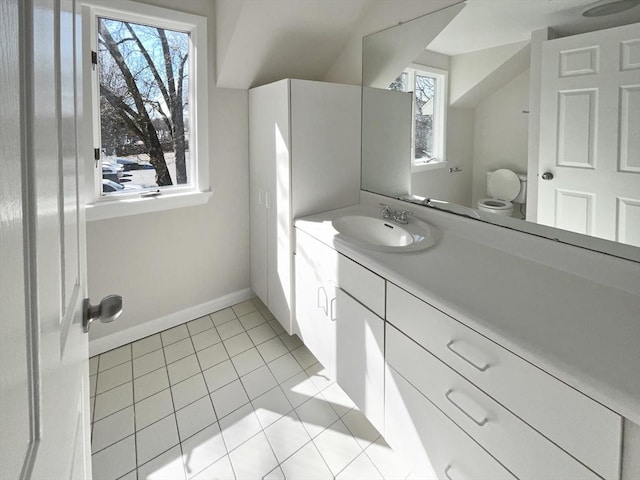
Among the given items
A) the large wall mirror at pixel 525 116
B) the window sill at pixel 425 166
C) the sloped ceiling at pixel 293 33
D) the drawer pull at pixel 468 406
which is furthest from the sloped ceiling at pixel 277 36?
the drawer pull at pixel 468 406

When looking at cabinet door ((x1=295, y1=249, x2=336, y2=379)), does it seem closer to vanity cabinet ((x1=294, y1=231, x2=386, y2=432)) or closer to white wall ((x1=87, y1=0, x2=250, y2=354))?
vanity cabinet ((x1=294, y1=231, x2=386, y2=432))

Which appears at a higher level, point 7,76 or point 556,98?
point 556,98

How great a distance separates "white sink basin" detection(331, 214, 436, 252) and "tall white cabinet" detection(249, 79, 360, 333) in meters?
0.29

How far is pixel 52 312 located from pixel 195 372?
1786 millimetres

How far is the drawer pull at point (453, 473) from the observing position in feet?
3.52

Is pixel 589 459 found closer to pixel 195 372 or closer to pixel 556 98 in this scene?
pixel 556 98

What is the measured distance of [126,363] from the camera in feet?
6.92

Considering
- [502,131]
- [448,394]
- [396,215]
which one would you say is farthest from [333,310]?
[502,131]

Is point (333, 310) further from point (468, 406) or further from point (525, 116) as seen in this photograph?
point (525, 116)

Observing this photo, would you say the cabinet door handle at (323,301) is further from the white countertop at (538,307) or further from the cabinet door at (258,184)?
the cabinet door at (258,184)

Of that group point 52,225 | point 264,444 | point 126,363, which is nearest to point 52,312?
point 52,225

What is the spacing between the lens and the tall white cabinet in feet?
6.58

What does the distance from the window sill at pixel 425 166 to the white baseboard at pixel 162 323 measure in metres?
1.63

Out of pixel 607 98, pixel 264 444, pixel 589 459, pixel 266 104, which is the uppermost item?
pixel 266 104
